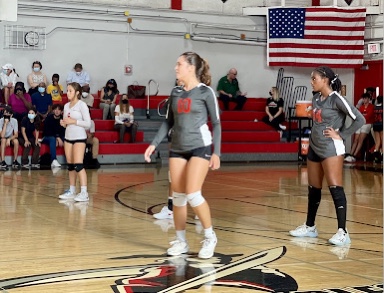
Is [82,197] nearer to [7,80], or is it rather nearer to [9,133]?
[9,133]

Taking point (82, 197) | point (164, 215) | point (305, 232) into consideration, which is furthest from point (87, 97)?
point (305, 232)

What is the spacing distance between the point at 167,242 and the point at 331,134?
2.05 m

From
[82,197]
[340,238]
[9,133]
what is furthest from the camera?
[9,133]

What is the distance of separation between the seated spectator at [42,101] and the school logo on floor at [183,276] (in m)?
13.9

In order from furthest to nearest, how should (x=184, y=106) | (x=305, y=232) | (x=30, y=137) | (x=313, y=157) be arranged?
(x=30, y=137)
(x=305, y=232)
(x=313, y=157)
(x=184, y=106)

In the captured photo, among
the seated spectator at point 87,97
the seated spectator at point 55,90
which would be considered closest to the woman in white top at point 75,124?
the seated spectator at point 55,90

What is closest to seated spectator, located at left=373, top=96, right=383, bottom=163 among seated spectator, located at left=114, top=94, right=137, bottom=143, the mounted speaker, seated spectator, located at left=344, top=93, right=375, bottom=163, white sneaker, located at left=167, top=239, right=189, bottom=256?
seated spectator, located at left=344, top=93, right=375, bottom=163

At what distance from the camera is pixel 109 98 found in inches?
886

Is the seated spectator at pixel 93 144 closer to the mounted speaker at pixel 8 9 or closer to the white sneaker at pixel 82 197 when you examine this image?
the white sneaker at pixel 82 197

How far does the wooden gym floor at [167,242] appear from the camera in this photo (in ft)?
→ 21.0

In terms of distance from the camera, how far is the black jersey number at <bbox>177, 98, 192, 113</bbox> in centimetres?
735

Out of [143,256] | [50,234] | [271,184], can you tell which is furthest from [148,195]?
[143,256]

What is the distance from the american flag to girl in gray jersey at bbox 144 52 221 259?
62.3 ft

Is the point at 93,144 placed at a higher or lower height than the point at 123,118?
lower
